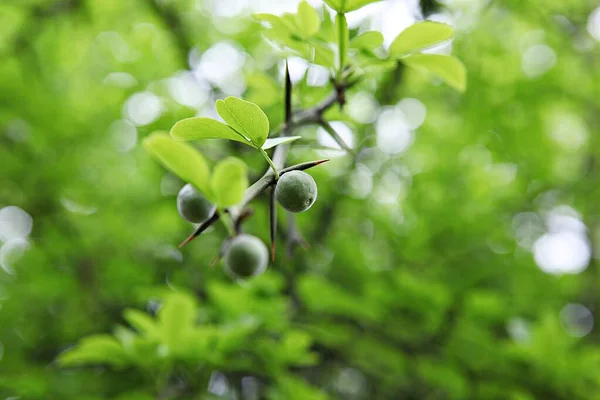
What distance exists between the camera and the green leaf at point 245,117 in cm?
83

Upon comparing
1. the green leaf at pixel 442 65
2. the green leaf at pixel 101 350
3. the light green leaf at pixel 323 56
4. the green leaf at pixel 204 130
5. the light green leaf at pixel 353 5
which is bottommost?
the green leaf at pixel 101 350

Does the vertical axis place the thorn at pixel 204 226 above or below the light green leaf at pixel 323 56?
below

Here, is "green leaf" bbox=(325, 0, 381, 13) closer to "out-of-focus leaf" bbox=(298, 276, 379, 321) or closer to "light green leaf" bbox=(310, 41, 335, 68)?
"light green leaf" bbox=(310, 41, 335, 68)

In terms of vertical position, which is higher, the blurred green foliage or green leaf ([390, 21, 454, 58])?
green leaf ([390, 21, 454, 58])

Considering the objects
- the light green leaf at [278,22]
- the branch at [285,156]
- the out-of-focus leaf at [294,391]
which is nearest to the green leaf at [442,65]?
the branch at [285,156]

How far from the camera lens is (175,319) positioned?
62.9 inches

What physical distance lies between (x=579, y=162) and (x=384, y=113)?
77.0 inches

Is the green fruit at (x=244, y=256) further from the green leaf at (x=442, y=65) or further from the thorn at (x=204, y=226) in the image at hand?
the green leaf at (x=442, y=65)

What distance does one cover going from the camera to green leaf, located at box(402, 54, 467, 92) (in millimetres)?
1231

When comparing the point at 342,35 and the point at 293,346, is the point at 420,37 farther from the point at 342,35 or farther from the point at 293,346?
the point at 293,346

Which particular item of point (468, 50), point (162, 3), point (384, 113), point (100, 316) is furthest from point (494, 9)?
point (100, 316)

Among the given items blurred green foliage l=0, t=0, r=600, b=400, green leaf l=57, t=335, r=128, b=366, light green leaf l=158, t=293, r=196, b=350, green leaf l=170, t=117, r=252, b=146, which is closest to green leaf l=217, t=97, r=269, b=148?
green leaf l=170, t=117, r=252, b=146

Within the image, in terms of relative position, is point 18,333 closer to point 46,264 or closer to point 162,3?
point 46,264

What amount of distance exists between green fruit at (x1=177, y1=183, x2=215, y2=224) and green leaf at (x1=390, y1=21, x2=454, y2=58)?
0.55 metres
